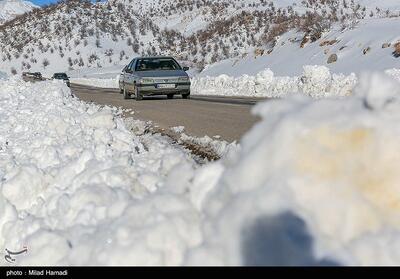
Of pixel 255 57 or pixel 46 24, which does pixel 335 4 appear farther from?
pixel 46 24

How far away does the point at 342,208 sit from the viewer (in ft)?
8.18

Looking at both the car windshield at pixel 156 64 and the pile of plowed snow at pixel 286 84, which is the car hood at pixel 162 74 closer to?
the car windshield at pixel 156 64

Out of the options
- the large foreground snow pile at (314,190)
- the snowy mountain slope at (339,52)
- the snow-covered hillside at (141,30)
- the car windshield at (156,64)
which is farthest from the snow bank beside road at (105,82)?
the large foreground snow pile at (314,190)

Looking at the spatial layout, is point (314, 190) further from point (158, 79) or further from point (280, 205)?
point (158, 79)

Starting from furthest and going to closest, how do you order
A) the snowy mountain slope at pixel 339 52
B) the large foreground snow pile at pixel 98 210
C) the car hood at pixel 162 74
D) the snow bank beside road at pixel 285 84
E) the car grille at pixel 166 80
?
the snowy mountain slope at pixel 339 52 < the car hood at pixel 162 74 < the car grille at pixel 166 80 < the snow bank beside road at pixel 285 84 < the large foreground snow pile at pixel 98 210

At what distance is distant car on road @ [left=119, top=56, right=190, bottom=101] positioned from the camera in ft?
63.5

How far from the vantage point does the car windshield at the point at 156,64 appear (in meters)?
20.4

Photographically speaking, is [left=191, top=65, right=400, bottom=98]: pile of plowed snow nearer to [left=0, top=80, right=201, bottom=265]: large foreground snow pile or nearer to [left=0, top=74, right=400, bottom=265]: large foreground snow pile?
[left=0, top=80, right=201, bottom=265]: large foreground snow pile

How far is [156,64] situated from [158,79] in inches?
54.7

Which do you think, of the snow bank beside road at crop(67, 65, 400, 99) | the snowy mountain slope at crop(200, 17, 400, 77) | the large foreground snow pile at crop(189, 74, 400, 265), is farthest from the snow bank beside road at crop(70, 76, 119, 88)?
the large foreground snow pile at crop(189, 74, 400, 265)

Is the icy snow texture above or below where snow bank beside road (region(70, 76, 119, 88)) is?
above
